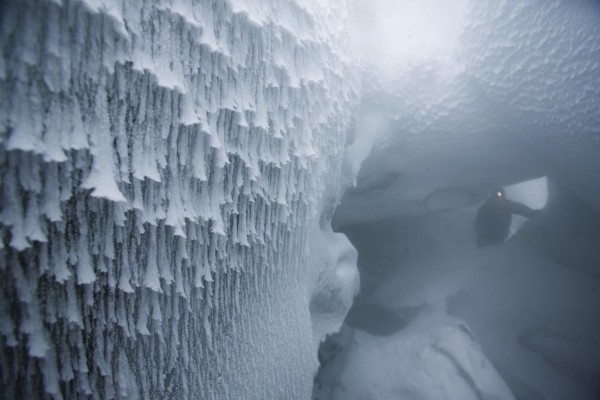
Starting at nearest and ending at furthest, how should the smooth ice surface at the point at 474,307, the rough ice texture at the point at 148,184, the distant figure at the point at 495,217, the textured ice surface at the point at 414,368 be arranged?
the rough ice texture at the point at 148,184 → the textured ice surface at the point at 414,368 → the smooth ice surface at the point at 474,307 → the distant figure at the point at 495,217

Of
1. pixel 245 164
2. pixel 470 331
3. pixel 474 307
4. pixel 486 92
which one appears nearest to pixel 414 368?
pixel 470 331

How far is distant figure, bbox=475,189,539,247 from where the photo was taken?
1.58 meters

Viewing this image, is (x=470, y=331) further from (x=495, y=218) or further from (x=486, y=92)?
(x=486, y=92)

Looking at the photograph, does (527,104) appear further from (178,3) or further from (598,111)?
(178,3)

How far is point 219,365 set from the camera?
1.44ft

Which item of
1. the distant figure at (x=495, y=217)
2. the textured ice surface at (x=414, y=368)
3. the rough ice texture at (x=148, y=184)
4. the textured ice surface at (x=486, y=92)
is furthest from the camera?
the distant figure at (x=495, y=217)

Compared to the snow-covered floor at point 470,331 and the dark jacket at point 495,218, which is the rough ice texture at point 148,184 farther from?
the dark jacket at point 495,218

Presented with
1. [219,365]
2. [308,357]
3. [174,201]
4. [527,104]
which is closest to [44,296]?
[174,201]

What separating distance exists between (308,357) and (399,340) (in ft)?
2.35

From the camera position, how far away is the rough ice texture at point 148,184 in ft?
0.75

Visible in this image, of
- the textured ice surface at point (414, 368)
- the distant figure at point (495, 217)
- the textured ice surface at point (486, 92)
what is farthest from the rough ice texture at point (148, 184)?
the distant figure at point (495, 217)

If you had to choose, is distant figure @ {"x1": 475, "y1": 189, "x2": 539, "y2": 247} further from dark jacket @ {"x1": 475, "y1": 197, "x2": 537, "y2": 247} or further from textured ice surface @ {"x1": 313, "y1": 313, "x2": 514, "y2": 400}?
textured ice surface @ {"x1": 313, "y1": 313, "x2": 514, "y2": 400}

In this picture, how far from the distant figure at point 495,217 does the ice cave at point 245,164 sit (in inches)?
18.3

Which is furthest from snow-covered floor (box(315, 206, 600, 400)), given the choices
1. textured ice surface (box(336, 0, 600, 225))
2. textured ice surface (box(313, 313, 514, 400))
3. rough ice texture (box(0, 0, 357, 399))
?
rough ice texture (box(0, 0, 357, 399))
